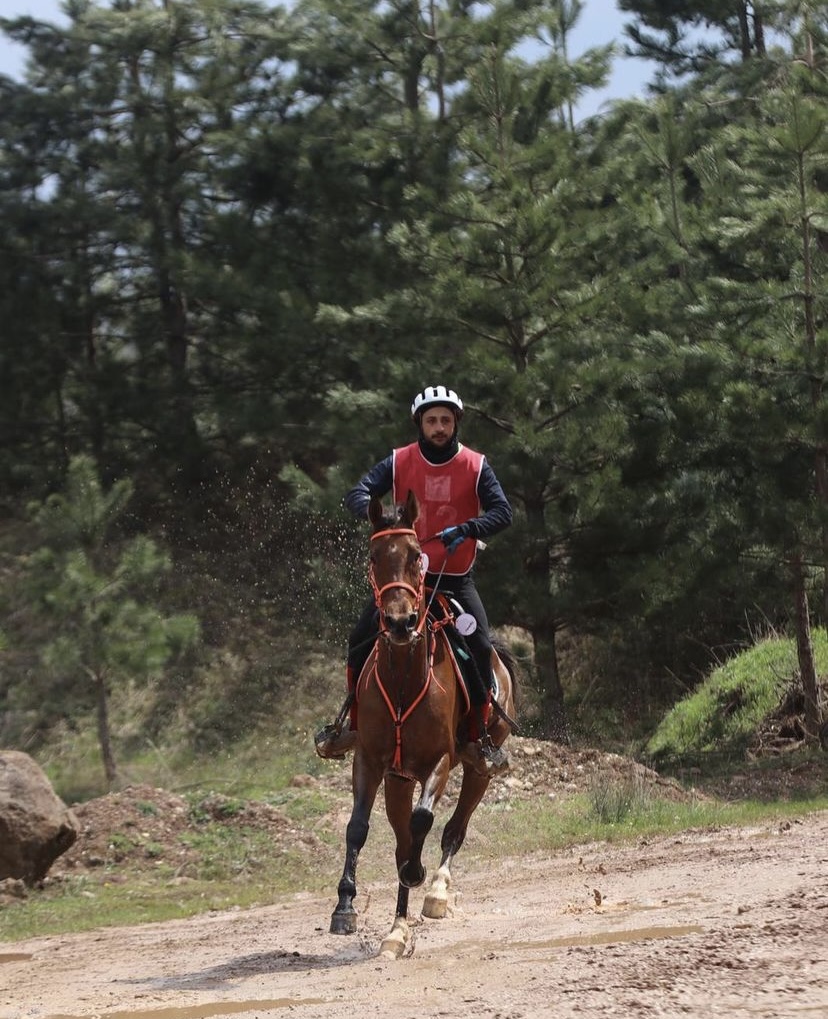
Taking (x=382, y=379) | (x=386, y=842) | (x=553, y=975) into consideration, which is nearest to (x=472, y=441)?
(x=382, y=379)

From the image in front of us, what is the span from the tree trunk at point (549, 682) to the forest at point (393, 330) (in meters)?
0.05

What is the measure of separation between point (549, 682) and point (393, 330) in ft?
18.4

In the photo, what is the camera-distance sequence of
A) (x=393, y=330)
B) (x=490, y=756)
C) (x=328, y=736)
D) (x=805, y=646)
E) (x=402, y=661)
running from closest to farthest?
(x=402, y=661)
(x=490, y=756)
(x=328, y=736)
(x=805, y=646)
(x=393, y=330)

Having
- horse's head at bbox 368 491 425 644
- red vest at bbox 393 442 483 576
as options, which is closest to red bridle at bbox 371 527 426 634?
horse's head at bbox 368 491 425 644

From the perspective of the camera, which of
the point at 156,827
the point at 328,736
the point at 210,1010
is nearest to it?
the point at 210,1010

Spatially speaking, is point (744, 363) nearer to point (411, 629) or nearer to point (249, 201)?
point (411, 629)

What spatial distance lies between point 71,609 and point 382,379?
5437mm

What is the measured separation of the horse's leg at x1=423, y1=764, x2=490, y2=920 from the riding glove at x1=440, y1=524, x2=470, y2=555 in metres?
1.77

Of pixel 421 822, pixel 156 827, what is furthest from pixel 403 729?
pixel 156 827

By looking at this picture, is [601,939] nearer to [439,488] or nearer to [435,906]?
[435,906]

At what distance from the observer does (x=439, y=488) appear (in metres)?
8.80

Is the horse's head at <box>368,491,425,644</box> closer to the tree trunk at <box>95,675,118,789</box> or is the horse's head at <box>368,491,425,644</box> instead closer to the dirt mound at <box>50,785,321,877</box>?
the dirt mound at <box>50,785,321,877</box>

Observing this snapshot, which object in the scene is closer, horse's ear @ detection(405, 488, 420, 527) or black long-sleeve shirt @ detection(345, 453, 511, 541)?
horse's ear @ detection(405, 488, 420, 527)

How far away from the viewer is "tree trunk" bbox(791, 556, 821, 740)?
1709 centimetres
